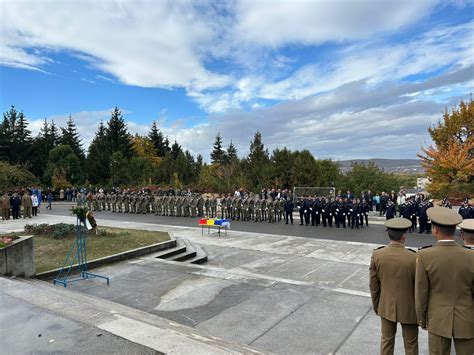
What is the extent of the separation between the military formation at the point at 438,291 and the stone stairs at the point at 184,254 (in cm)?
708

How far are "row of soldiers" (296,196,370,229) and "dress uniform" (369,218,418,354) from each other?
14074 mm

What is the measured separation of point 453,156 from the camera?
2464cm

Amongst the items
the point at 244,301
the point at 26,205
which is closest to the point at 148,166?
the point at 26,205

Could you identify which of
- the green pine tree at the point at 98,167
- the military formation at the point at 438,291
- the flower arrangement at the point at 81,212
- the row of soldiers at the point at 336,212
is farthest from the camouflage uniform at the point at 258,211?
the green pine tree at the point at 98,167

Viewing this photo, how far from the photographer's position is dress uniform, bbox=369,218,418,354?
366cm

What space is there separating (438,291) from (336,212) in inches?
590

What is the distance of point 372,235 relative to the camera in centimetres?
1487

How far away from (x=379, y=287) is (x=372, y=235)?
38.5 feet

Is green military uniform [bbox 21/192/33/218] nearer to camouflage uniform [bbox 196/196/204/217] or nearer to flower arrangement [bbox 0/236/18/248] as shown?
camouflage uniform [bbox 196/196/204/217]

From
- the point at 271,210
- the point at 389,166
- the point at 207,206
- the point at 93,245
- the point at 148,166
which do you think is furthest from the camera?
the point at 389,166

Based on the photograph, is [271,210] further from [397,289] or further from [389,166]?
[389,166]

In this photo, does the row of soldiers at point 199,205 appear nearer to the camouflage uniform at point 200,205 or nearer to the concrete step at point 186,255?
the camouflage uniform at point 200,205

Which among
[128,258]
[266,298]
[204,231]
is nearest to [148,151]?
[204,231]

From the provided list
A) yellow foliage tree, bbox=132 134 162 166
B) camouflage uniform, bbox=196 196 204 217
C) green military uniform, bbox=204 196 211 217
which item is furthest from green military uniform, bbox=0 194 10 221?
yellow foliage tree, bbox=132 134 162 166
